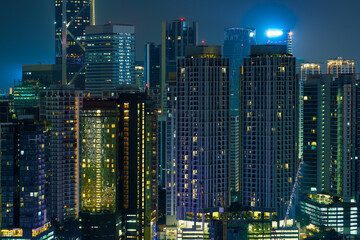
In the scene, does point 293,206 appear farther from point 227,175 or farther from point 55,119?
point 55,119

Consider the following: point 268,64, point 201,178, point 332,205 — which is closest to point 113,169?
point 201,178

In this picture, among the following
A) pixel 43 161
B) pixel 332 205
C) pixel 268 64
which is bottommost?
pixel 332 205

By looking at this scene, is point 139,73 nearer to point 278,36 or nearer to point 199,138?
point 278,36

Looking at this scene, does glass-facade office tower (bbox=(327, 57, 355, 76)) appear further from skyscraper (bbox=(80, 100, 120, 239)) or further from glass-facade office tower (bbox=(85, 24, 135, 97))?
glass-facade office tower (bbox=(85, 24, 135, 97))

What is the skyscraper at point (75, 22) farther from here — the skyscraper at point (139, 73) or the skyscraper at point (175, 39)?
the skyscraper at point (175, 39)

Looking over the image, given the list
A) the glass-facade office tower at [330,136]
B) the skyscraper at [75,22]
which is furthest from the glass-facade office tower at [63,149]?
the skyscraper at [75,22]
